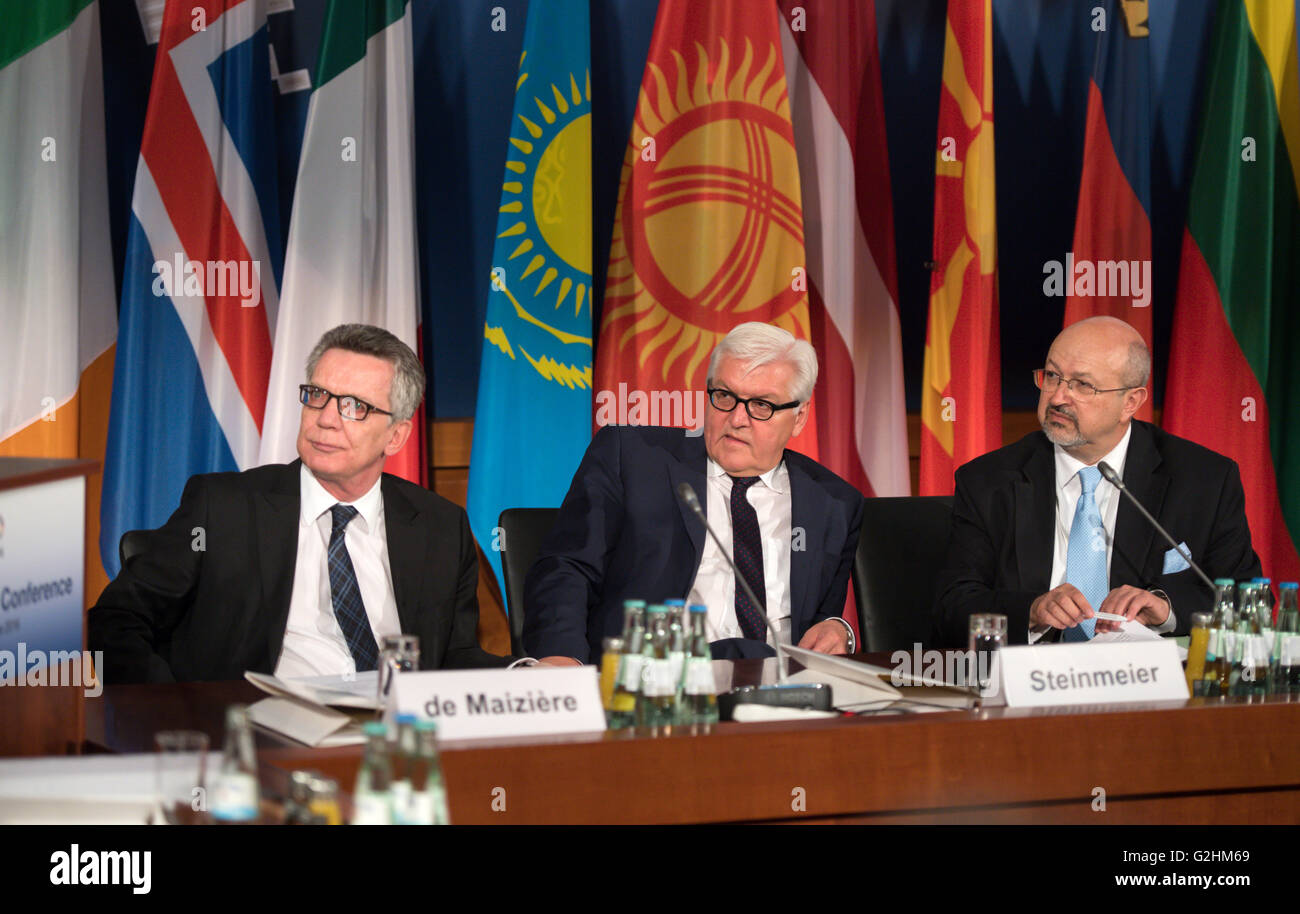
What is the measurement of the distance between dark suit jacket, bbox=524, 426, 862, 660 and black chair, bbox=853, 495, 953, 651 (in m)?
0.06

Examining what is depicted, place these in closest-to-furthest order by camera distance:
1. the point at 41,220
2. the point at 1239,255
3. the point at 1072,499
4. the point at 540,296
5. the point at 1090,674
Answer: the point at 1090,674 → the point at 1072,499 → the point at 41,220 → the point at 540,296 → the point at 1239,255

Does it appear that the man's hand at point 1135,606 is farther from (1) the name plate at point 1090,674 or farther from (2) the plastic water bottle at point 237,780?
(2) the plastic water bottle at point 237,780

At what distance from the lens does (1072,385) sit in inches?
122

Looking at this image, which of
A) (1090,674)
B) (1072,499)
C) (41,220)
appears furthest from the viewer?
(41,220)

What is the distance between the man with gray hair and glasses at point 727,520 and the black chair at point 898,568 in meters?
0.08

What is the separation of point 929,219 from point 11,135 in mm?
2956

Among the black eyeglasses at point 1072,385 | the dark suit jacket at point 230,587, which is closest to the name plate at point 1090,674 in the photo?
the dark suit jacket at point 230,587

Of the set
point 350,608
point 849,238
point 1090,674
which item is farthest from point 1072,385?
point 350,608

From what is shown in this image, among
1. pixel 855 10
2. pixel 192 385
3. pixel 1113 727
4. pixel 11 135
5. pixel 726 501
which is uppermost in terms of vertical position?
pixel 855 10

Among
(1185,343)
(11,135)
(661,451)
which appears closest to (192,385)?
(11,135)

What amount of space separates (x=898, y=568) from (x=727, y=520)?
446mm

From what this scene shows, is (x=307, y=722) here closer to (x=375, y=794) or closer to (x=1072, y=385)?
(x=375, y=794)

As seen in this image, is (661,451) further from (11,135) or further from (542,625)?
(11,135)
